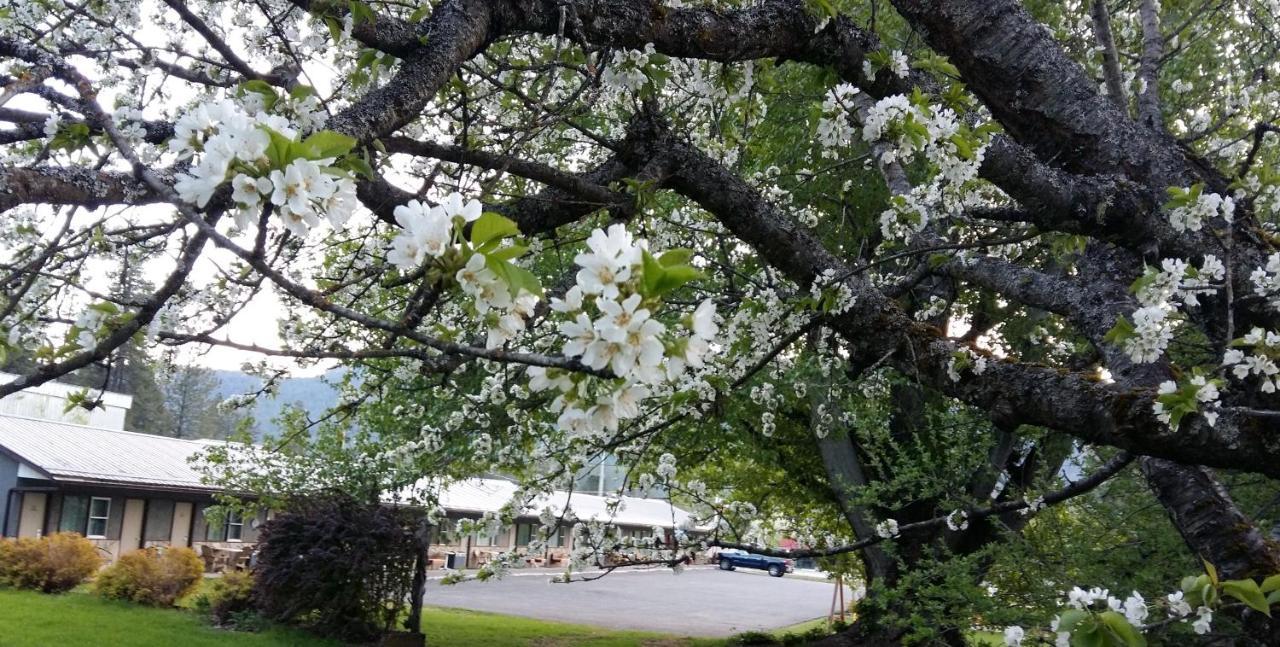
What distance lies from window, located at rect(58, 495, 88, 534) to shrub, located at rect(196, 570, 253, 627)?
25.8 ft

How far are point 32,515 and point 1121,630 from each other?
20246mm

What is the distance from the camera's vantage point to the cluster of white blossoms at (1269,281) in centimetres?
244

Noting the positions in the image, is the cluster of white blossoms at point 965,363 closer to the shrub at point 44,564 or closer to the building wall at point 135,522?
the shrub at point 44,564

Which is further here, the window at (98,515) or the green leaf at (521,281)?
the window at (98,515)

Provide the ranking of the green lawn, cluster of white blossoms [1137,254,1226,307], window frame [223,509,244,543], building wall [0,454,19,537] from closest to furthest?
1. cluster of white blossoms [1137,254,1226,307]
2. the green lawn
3. building wall [0,454,19,537]
4. window frame [223,509,244,543]

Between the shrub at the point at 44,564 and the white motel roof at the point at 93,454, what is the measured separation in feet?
8.38

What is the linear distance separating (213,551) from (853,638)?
46.1 feet

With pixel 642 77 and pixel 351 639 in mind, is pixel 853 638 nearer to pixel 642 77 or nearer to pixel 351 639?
pixel 351 639

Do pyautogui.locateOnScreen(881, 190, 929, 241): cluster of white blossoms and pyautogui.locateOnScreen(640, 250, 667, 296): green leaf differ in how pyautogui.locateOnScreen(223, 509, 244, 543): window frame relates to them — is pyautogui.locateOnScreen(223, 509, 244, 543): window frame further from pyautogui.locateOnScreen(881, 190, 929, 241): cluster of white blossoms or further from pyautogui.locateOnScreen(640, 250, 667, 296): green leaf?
pyautogui.locateOnScreen(640, 250, 667, 296): green leaf

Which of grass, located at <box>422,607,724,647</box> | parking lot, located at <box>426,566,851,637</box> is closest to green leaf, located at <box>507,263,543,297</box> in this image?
grass, located at <box>422,607,724,647</box>

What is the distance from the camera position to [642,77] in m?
3.04

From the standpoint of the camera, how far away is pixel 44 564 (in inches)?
521

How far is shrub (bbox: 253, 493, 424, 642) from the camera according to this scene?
35.0 feet

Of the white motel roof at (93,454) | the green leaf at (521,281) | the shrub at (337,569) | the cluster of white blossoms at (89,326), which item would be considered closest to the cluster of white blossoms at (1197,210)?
the green leaf at (521,281)
